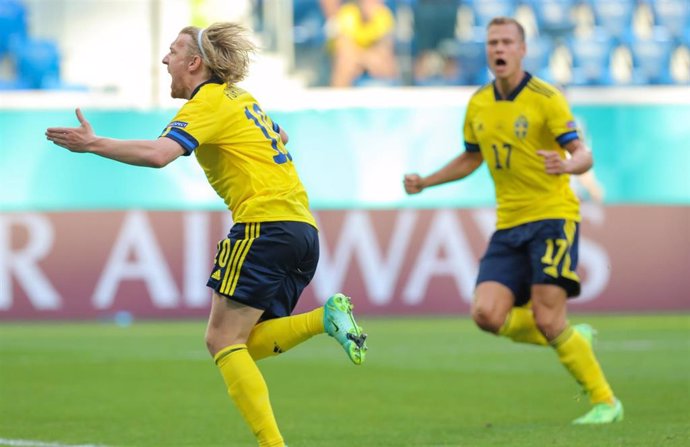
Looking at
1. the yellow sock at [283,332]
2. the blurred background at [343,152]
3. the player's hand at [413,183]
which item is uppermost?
the player's hand at [413,183]

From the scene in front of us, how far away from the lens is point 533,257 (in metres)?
7.82

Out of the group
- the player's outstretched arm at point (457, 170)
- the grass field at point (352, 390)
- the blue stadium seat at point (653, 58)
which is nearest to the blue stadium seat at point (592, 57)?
the blue stadium seat at point (653, 58)

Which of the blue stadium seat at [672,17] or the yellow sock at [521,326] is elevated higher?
the blue stadium seat at [672,17]

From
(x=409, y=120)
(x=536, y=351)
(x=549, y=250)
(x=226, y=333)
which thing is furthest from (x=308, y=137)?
(x=226, y=333)

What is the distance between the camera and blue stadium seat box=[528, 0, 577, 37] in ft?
63.8

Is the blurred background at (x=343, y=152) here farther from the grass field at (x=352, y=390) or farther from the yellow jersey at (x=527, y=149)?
the yellow jersey at (x=527, y=149)

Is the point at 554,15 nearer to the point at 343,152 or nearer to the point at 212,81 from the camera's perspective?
the point at 343,152

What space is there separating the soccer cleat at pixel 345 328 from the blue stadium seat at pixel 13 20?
12701mm

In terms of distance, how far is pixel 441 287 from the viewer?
15828mm

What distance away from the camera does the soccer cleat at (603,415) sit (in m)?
7.47

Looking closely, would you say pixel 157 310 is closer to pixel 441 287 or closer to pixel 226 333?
pixel 441 287

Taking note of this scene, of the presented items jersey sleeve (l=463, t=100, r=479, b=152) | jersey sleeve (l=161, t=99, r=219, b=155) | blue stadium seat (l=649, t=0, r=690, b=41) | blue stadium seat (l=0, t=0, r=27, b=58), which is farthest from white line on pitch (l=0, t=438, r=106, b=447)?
blue stadium seat (l=649, t=0, r=690, b=41)

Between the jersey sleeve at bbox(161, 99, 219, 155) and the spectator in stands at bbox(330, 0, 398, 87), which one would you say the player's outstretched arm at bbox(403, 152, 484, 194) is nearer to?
the jersey sleeve at bbox(161, 99, 219, 155)

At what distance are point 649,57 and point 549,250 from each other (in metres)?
12.0
